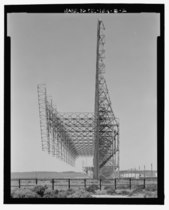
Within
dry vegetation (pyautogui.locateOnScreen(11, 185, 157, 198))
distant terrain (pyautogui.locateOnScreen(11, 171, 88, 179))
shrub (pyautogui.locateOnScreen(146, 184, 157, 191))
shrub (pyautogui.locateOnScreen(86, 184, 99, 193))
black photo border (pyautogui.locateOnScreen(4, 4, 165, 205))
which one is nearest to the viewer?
black photo border (pyautogui.locateOnScreen(4, 4, 165, 205))

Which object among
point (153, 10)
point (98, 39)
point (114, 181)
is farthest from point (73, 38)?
point (114, 181)

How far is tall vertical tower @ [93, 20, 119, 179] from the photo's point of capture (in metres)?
19.8

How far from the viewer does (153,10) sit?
19.0 metres

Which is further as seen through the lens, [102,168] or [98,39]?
[102,168]

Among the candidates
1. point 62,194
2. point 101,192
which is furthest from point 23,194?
point 101,192

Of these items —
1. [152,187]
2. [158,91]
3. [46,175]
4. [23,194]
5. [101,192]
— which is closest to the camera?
[158,91]

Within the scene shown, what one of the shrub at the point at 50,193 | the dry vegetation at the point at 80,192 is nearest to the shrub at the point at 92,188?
the dry vegetation at the point at 80,192

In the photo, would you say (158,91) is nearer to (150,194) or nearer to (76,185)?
(150,194)

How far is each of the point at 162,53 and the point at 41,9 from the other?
3019mm

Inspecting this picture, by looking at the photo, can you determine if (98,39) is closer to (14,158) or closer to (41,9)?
(41,9)

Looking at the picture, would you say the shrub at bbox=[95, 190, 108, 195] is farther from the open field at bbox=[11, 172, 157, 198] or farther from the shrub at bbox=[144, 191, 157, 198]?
the shrub at bbox=[144, 191, 157, 198]

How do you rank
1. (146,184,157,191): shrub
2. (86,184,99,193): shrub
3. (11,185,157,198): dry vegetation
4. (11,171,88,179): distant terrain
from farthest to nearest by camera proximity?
(86,184,99,193): shrub, (11,171,88,179): distant terrain, (11,185,157,198): dry vegetation, (146,184,157,191): shrub

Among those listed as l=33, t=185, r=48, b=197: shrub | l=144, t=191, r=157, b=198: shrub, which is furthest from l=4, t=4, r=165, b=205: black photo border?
l=33, t=185, r=48, b=197: shrub

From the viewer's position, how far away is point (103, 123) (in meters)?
20.5
